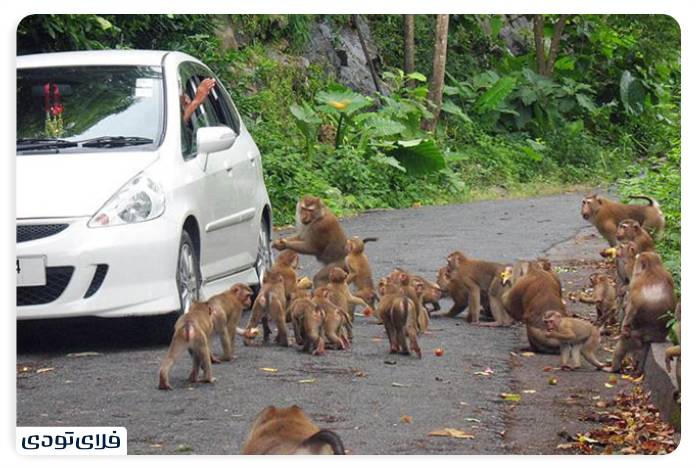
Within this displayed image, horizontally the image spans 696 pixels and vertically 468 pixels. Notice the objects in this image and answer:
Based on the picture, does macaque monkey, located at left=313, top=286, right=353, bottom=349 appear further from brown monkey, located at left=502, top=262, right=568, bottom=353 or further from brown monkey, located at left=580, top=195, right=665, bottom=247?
brown monkey, located at left=580, top=195, right=665, bottom=247

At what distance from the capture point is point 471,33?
8414mm

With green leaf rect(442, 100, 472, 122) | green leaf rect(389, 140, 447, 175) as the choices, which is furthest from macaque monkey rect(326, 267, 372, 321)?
green leaf rect(442, 100, 472, 122)

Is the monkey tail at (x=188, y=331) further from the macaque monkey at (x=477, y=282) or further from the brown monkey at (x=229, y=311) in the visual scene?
the macaque monkey at (x=477, y=282)

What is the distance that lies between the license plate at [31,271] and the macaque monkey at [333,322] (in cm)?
164

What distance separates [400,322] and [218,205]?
3.68 ft

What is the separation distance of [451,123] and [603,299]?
149 centimetres

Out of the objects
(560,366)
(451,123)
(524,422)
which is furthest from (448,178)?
(524,422)

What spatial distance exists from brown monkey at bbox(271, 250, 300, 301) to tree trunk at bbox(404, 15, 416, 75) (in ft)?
4.01

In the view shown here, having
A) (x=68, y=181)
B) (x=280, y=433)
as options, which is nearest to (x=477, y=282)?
(x=68, y=181)

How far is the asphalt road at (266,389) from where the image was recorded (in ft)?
23.2

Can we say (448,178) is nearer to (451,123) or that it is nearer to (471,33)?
(451,123)

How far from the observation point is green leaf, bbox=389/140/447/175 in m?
9.91

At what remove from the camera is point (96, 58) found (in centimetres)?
859

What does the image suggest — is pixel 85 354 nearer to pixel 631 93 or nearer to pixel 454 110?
pixel 454 110
